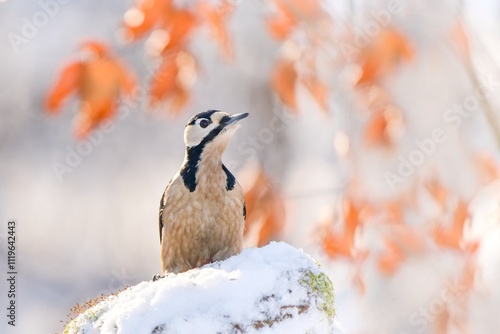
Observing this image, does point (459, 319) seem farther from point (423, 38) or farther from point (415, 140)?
point (423, 38)

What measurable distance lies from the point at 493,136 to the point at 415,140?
0.42 meters

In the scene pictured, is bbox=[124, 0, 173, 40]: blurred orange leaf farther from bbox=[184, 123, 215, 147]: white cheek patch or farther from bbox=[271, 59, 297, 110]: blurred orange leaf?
bbox=[184, 123, 215, 147]: white cheek patch

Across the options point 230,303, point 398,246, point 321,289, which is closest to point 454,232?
point 398,246

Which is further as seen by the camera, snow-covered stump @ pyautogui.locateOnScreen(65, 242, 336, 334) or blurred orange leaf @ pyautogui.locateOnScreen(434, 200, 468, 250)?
blurred orange leaf @ pyautogui.locateOnScreen(434, 200, 468, 250)

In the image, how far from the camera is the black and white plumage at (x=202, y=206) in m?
2.74

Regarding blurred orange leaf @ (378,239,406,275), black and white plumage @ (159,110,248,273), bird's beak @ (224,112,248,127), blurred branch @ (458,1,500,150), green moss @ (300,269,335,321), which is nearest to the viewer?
green moss @ (300,269,335,321)

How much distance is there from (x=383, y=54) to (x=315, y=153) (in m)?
1.87

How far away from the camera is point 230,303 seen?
2117 mm

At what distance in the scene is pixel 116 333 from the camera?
2.10 m

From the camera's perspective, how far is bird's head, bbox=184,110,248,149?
8.79 ft

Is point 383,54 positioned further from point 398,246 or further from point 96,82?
point 96,82

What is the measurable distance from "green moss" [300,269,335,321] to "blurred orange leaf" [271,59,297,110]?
2067 millimetres

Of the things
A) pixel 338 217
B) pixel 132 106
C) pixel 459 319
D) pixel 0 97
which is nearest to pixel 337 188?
pixel 338 217

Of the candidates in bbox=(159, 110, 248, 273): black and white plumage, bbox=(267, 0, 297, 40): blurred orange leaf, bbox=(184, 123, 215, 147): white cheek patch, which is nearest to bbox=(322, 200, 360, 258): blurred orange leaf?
bbox=(267, 0, 297, 40): blurred orange leaf
